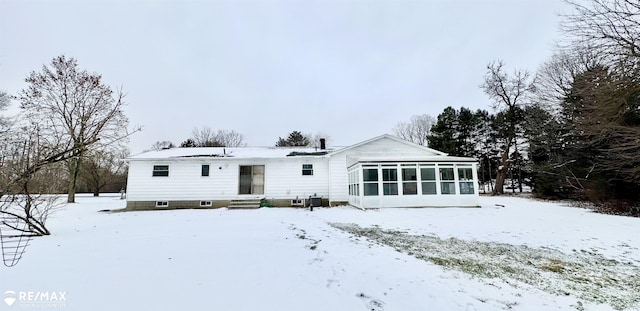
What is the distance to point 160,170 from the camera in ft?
45.2

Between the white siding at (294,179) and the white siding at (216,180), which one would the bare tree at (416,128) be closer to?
the white siding at (294,179)

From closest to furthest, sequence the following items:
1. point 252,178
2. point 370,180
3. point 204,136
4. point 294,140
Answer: point 370,180, point 252,178, point 294,140, point 204,136

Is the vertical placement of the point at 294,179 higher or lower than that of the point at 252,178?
lower

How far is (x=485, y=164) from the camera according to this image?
3241cm

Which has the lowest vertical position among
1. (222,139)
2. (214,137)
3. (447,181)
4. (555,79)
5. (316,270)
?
(316,270)

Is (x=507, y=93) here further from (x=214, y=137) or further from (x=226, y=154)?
(x=214, y=137)

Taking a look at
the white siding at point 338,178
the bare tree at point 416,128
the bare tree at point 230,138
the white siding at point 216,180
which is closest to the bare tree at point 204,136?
the bare tree at point 230,138

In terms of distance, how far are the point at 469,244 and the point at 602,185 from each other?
13586 millimetres

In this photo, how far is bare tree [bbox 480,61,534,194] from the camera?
72.5 ft

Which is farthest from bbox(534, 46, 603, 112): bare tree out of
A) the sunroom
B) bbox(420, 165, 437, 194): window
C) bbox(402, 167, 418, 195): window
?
bbox(402, 167, 418, 195): window

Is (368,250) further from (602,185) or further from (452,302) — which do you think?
(602,185)

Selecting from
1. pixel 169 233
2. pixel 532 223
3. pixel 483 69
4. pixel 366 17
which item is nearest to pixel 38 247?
pixel 169 233

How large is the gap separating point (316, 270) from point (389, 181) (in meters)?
9.10

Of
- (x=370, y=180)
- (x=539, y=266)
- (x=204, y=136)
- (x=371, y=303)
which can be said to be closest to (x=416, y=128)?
(x=370, y=180)
